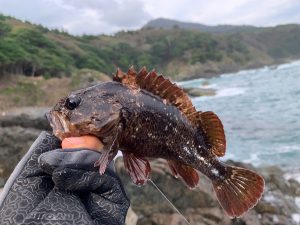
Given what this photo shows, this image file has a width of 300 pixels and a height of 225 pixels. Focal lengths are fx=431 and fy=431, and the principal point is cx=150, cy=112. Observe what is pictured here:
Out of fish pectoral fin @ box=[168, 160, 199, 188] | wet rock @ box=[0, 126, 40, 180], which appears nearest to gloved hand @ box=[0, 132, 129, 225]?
fish pectoral fin @ box=[168, 160, 199, 188]

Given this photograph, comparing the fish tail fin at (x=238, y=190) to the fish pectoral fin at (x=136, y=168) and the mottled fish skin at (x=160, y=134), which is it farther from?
the fish pectoral fin at (x=136, y=168)

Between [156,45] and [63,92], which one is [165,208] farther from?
[156,45]

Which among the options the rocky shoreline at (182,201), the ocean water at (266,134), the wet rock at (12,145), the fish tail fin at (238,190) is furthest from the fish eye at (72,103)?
the ocean water at (266,134)

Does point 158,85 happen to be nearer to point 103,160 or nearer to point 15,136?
point 103,160

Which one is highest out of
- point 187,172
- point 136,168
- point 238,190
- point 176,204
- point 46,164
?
point 46,164

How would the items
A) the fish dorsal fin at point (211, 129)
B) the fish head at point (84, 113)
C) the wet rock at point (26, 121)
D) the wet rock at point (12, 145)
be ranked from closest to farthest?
the fish head at point (84, 113) < the fish dorsal fin at point (211, 129) < the wet rock at point (12, 145) < the wet rock at point (26, 121)

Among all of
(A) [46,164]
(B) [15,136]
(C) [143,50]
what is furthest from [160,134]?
(C) [143,50]

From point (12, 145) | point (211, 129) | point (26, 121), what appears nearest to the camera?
point (211, 129)
